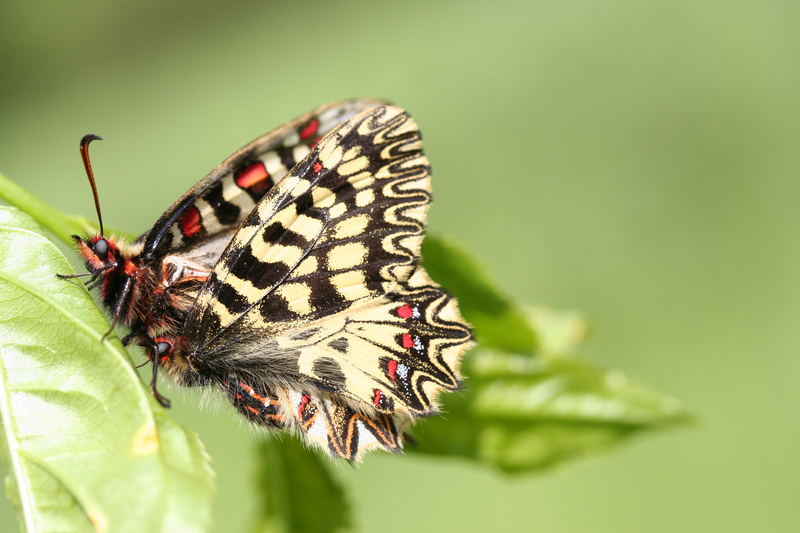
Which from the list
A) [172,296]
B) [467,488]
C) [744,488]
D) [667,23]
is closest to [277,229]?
[172,296]

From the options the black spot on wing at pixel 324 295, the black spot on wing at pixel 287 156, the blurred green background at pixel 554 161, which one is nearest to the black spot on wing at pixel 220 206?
the black spot on wing at pixel 287 156

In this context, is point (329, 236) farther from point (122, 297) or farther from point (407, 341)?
point (122, 297)

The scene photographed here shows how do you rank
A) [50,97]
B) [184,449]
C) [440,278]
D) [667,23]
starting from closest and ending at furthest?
[184,449]
[440,278]
[667,23]
[50,97]

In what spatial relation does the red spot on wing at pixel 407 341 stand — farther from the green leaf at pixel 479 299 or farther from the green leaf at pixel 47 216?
the green leaf at pixel 47 216

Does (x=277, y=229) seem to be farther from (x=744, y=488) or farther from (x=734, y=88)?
(x=734, y=88)

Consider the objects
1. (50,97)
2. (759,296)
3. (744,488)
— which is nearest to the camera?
(744,488)

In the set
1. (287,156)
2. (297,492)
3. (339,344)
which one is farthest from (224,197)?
(297,492)

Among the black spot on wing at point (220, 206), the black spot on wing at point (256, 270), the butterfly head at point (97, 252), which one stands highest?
the black spot on wing at point (220, 206)
